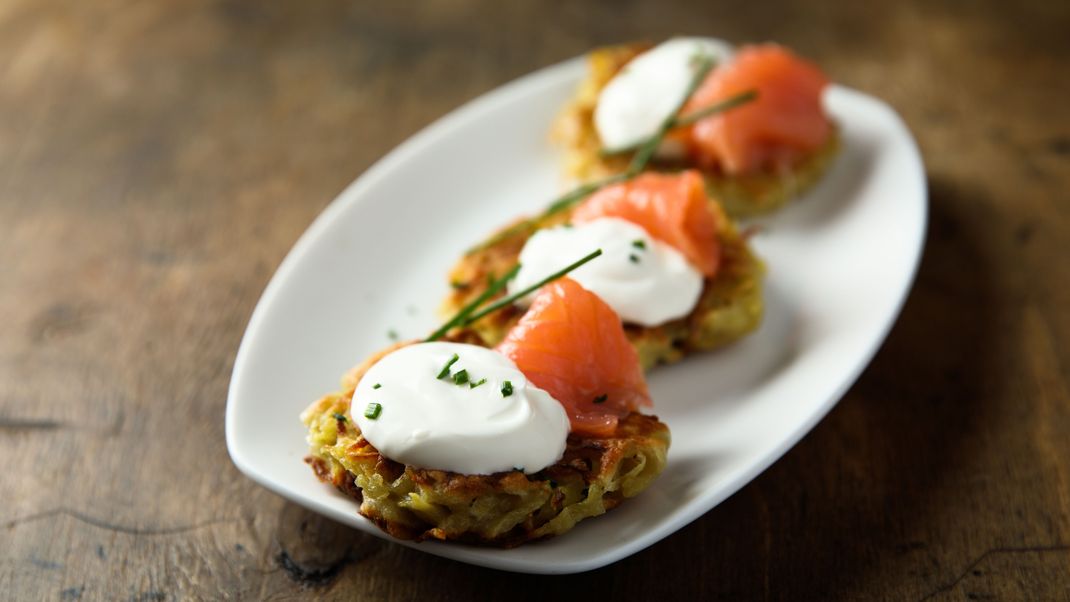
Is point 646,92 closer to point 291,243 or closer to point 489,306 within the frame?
point 489,306

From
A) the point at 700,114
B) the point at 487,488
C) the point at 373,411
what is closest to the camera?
the point at 487,488

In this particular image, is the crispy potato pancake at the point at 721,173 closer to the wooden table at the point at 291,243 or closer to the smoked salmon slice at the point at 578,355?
the wooden table at the point at 291,243

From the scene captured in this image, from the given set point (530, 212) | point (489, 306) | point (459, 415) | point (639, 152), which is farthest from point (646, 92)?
point (459, 415)

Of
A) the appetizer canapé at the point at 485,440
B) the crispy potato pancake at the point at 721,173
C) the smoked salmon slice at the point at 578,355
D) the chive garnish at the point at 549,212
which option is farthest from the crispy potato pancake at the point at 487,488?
the crispy potato pancake at the point at 721,173

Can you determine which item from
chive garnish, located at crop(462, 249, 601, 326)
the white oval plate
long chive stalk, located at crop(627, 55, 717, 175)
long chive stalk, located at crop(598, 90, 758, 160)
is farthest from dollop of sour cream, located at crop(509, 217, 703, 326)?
long chive stalk, located at crop(598, 90, 758, 160)

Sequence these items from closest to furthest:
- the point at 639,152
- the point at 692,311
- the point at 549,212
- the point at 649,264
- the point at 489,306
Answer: the point at 489,306
the point at 649,264
the point at 692,311
the point at 549,212
the point at 639,152

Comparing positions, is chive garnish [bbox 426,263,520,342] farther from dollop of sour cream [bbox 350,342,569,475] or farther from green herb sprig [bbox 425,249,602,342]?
dollop of sour cream [bbox 350,342,569,475]

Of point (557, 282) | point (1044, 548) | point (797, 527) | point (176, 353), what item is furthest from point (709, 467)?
point (176, 353)

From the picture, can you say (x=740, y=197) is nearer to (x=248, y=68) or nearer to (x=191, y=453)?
Answer: (x=191, y=453)
